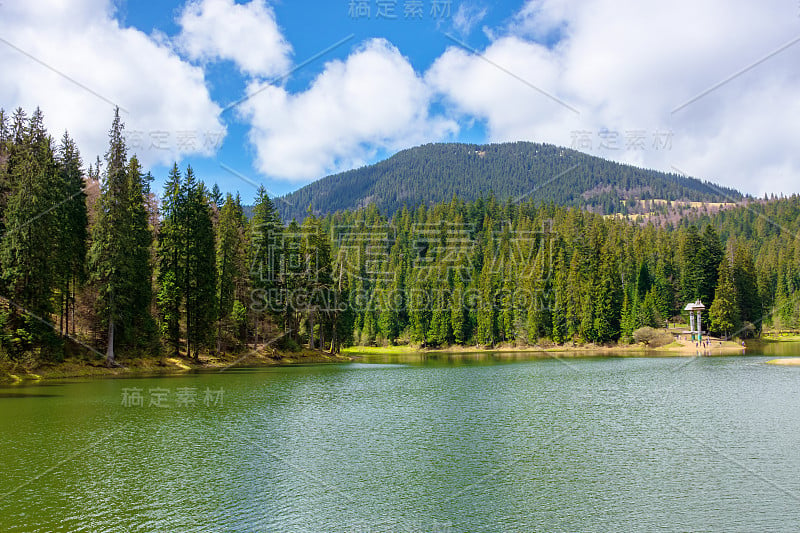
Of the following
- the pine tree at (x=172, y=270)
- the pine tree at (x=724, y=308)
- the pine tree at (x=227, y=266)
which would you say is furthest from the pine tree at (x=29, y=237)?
the pine tree at (x=724, y=308)

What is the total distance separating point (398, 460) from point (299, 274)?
1907 inches

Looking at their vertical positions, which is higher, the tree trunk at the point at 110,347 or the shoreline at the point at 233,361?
the tree trunk at the point at 110,347

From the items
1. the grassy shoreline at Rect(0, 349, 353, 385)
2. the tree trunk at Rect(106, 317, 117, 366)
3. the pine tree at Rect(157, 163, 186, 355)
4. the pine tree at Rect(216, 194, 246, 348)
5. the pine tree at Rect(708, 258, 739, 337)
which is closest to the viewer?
the grassy shoreline at Rect(0, 349, 353, 385)

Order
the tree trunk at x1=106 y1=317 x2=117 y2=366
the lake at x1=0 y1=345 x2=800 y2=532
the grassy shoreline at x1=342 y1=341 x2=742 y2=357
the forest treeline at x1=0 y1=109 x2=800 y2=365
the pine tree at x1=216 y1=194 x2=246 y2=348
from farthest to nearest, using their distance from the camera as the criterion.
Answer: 1. the grassy shoreline at x1=342 y1=341 x2=742 y2=357
2. the pine tree at x1=216 y1=194 x2=246 y2=348
3. the tree trunk at x1=106 y1=317 x2=117 y2=366
4. the forest treeline at x1=0 y1=109 x2=800 y2=365
5. the lake at x1=0 y1=345 x2=800 y2=532

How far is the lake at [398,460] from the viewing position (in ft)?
45.5

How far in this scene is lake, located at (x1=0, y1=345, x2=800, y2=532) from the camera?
13.9 meters

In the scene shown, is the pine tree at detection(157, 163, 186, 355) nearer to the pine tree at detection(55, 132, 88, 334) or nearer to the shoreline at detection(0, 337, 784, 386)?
the shoreline at detection(0, 337, 784, 386)

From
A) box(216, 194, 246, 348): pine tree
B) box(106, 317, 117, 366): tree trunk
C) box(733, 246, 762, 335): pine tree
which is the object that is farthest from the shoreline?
box(216, 194, 246, 348): pine tree

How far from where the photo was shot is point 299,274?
65.8 metres

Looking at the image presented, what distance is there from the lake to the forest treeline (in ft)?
38.9

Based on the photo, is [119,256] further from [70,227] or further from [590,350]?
[590,350]

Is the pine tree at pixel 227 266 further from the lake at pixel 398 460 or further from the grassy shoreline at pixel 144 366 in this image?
the lake at pixel 398 460

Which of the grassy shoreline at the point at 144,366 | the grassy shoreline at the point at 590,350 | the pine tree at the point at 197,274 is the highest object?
the pine tree at the point at 197,274

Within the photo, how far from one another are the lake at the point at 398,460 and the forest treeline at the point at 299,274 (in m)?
11.9
